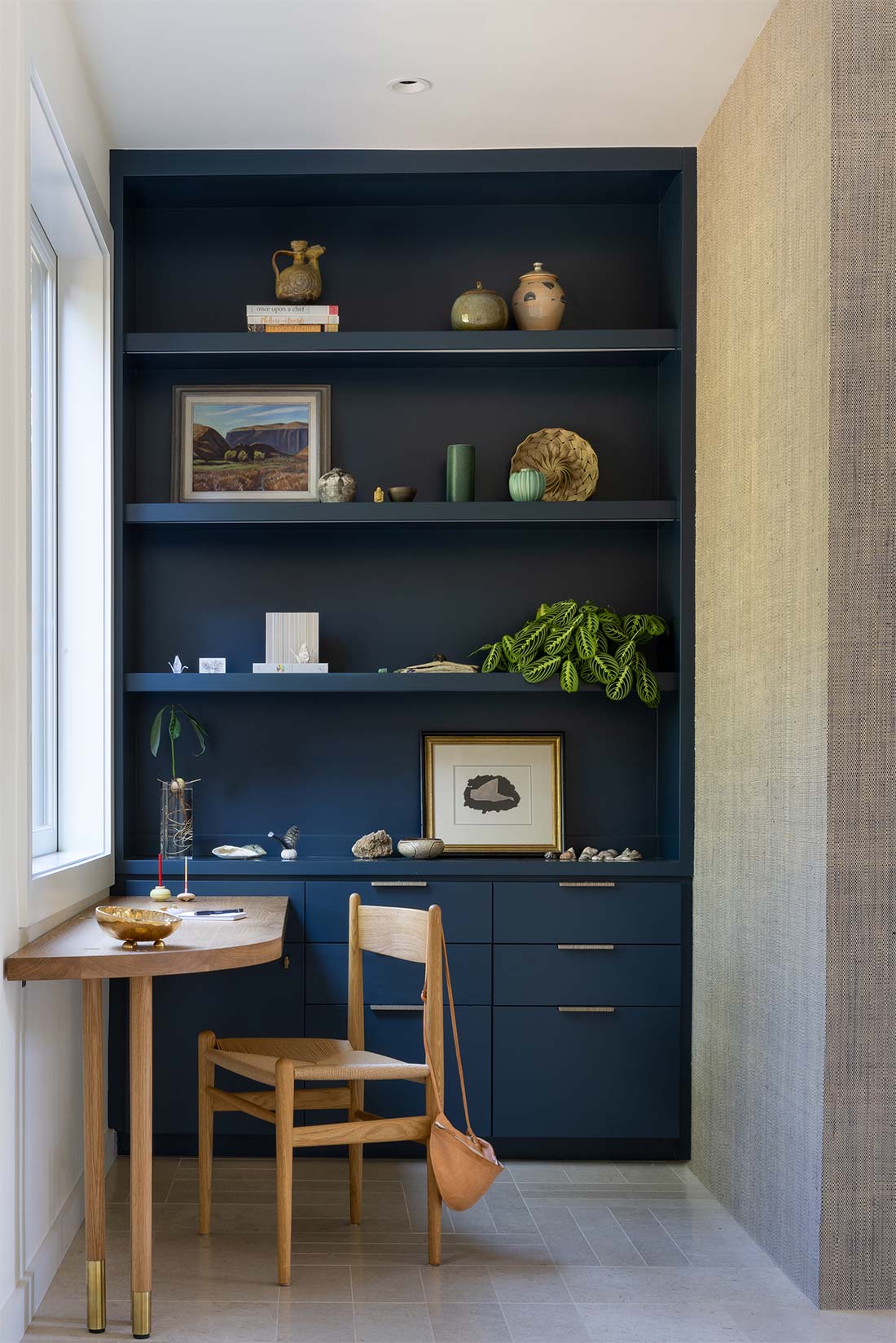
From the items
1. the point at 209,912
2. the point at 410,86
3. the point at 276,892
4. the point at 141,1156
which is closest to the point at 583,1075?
the point at 276,892

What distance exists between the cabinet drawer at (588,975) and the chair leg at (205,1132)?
99 cm

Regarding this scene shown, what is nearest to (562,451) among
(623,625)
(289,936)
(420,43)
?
(623,625)

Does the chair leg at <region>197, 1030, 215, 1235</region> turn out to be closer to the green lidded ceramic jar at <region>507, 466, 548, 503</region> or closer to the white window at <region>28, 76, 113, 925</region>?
the white window at <region>28, 76, 113, 925</region>

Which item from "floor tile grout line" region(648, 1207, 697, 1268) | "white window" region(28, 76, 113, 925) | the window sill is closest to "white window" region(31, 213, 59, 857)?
"white window" region(28, 76, 113, 925)

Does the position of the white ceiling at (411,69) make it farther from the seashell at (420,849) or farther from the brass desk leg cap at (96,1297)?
the brass desk leg cap at (96,1297)

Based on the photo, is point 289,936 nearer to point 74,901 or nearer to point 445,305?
point 74,901

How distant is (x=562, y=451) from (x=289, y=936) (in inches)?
71.9

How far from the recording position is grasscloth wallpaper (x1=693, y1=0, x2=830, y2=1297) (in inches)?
115

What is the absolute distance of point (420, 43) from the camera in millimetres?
3461

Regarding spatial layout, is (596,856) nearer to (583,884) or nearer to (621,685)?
(583,884)

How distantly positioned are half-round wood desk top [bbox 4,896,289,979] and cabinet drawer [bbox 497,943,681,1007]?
94 cm

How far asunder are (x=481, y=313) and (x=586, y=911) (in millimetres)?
1947

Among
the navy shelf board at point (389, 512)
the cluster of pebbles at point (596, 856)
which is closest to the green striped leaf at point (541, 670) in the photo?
the navy shelf board at point (389, 512)

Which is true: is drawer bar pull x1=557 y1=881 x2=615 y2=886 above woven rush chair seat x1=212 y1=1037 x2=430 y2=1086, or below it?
above
